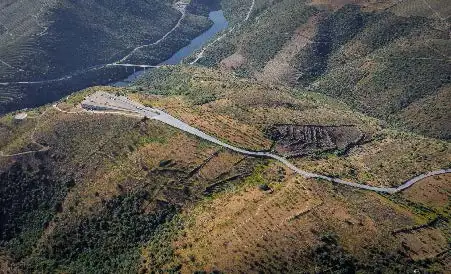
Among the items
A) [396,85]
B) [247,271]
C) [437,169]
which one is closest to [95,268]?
[247,271]

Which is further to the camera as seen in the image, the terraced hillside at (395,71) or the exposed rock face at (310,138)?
the terraced hillside at (395,71)

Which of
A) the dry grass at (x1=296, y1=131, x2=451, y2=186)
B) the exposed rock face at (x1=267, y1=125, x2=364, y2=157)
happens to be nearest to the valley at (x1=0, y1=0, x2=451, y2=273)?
the exposed rock face at (x1=267, y1=125, x2=364, y2=157)

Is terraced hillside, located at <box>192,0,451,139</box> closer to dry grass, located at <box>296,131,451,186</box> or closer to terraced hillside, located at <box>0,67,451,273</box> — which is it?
dry grass, located at <box>296,131,451,186</box>

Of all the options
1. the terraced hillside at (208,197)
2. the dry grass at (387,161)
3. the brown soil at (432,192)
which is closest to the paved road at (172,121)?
the brown soil at (432,192)

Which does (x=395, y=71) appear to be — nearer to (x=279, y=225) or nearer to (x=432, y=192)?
(x=432, y=192)

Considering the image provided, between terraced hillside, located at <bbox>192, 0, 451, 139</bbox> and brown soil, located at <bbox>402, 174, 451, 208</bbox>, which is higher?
brown soil, located at <bbox>402, 174, 451, 208</bbox>

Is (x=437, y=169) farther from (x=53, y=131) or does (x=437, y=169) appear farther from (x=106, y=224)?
(x=53, y=131)

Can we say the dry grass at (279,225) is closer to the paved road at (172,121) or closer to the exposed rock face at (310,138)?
the paved road at (172,121)
